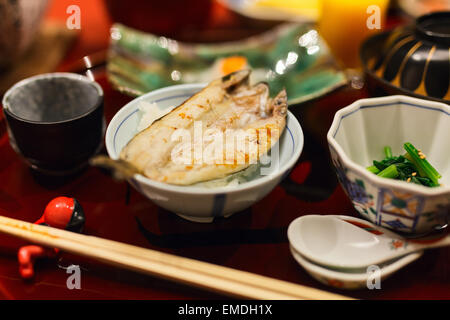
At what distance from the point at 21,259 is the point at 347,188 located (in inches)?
32.0

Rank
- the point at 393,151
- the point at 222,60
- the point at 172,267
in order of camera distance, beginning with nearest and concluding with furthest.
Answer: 1. the point at 172,267
2. the point at 393,151
3. the point at 222,60

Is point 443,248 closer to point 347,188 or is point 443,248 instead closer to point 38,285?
point 347,188

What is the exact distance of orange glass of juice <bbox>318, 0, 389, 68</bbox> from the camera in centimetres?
189

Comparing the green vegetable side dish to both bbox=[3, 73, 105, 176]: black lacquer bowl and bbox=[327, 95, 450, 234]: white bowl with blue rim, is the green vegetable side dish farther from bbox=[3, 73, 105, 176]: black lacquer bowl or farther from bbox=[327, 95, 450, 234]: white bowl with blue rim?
bbox=[3, 73, 105, 176]: black lacquer bowl

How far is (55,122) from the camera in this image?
3.81 feet

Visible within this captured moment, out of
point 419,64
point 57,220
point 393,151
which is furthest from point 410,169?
point 57,220

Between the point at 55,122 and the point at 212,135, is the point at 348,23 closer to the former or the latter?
the point at 212,135

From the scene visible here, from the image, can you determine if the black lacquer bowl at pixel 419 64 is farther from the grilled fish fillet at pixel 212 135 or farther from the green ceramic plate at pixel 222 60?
the grilled fish fillet at pixel 212 135

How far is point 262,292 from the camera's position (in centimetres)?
90

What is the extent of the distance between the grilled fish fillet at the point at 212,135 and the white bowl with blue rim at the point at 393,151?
19 cm

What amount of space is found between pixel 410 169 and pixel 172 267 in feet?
2.28

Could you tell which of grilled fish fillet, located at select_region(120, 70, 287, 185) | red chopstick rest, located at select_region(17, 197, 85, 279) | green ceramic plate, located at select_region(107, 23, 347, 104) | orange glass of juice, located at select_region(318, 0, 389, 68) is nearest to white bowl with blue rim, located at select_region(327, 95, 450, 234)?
grilled fish fillet, located at select_region(120, 70, 287, 185)

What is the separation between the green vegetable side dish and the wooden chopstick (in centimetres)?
38

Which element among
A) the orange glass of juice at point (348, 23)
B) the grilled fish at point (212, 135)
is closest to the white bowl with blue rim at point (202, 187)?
the grilled fish at point (212, 135)
